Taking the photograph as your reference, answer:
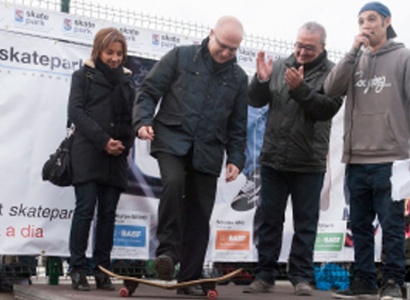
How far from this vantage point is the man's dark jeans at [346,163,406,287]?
4.43 m

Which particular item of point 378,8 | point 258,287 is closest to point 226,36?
point 378,8

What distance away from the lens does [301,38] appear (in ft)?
16.0

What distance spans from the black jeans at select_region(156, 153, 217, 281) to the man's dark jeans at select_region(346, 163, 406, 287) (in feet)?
3.24

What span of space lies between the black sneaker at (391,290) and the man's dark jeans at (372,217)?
0.15 ft

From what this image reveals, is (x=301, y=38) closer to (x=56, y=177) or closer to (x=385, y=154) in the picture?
(x=385, y=154)

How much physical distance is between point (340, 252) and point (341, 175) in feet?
2.58

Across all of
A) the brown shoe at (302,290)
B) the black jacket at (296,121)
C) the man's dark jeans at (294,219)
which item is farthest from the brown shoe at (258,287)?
the black jacket at (296,121)

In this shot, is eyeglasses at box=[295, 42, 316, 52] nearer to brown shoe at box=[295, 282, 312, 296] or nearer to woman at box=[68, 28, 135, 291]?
woman at box=[68, 28, 135, 291]

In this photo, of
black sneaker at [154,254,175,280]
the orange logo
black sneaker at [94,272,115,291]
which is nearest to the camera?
black sneaker at [154,254,175,280]

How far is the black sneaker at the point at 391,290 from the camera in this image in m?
4.32

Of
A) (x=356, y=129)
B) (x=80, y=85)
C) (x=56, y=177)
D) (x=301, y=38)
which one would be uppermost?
(x=301, y=38)

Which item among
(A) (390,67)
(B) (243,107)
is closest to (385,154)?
(A) (390,67)

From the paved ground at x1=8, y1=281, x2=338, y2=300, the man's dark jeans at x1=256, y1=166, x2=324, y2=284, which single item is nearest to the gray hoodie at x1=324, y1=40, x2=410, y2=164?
the man's dark jeans at x1=256, y1=166, x2=324, y2=284

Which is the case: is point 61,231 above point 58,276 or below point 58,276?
above
